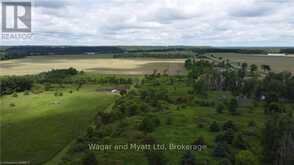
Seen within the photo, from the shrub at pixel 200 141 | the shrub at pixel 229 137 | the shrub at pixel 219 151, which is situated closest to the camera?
the shrub at pixel 219 151

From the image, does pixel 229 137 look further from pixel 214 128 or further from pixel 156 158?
pixel 156 158

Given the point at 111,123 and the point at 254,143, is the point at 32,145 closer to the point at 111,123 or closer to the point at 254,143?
the point at 111,123

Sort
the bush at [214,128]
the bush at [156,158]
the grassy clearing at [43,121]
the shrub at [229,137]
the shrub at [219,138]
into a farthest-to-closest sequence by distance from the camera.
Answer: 1. the bush at [214,128]
2. the grassy clearing at [43,121]
3. the shrub at [219,138]
4. the shrub at [229,137]
5. the bush at [156,158]

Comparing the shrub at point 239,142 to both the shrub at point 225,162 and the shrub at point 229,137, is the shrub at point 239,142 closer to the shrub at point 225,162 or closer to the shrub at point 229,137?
the shrub at point 229,137

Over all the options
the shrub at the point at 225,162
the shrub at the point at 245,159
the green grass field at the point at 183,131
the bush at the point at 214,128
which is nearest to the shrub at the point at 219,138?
the green grass field at the point at 183,131

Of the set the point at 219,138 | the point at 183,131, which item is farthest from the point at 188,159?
the point at 183,131

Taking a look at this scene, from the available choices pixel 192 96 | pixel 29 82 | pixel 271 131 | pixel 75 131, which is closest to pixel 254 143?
pixel 271 131

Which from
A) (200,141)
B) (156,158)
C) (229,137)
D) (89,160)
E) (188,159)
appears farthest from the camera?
(229,137)

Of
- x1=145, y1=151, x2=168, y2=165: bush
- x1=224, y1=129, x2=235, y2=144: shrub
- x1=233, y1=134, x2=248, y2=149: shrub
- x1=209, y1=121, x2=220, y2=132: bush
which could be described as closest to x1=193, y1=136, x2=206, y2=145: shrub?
x1=224, y1=129, x2=235, y2=144: shrub
